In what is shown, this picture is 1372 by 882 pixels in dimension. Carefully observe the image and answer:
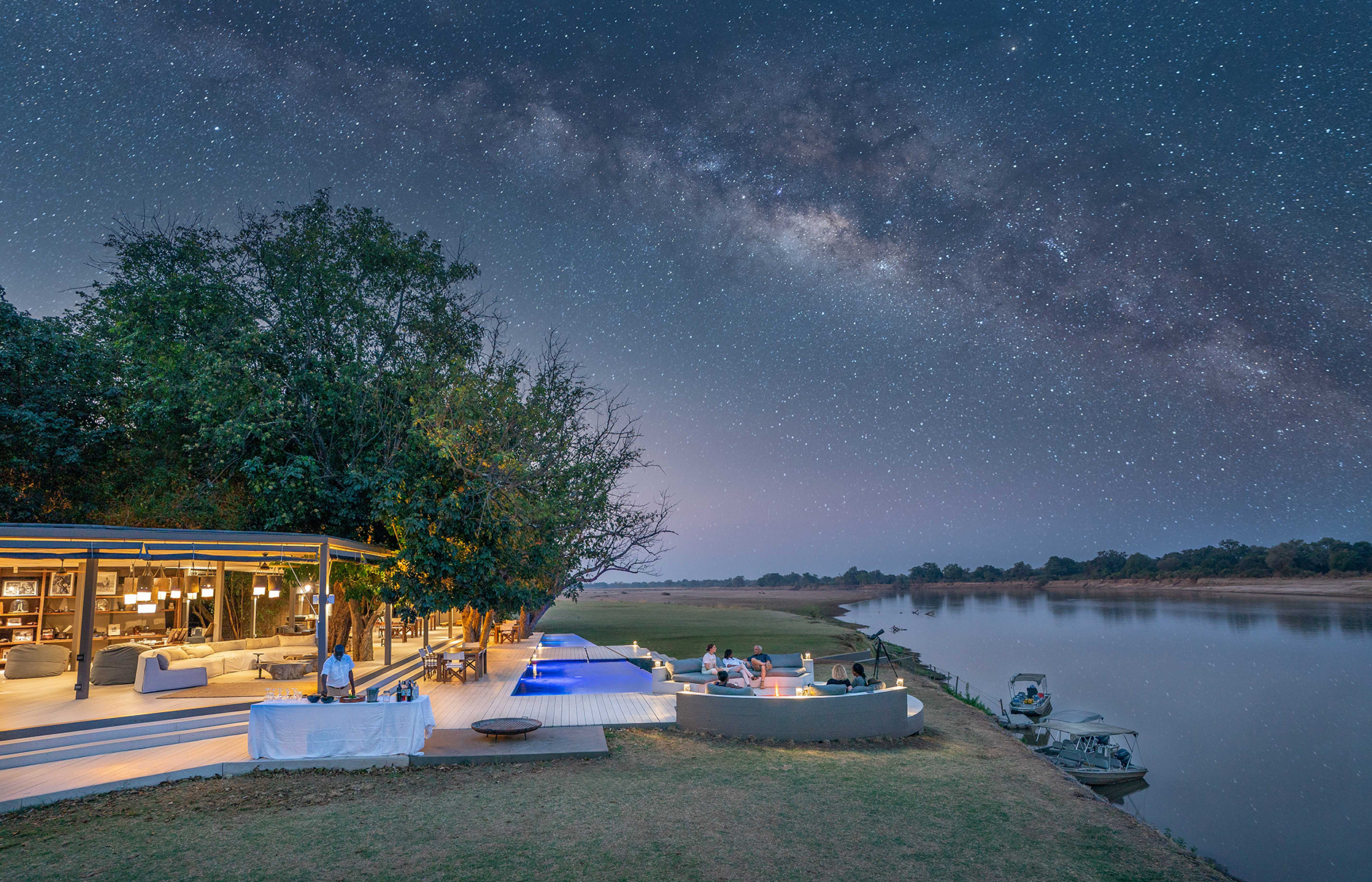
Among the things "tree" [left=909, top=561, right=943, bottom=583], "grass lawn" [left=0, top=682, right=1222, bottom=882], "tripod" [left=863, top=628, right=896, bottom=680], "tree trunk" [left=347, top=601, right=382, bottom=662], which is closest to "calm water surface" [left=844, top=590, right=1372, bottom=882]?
"tripod" [left=863, top=628, right=896, bottom=680]

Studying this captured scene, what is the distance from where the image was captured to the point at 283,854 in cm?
630

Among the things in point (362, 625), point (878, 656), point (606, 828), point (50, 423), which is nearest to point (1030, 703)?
point (878, 656)

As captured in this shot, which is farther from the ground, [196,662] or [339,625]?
[339,625]

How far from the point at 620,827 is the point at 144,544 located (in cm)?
899

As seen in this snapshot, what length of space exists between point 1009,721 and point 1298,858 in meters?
6.70

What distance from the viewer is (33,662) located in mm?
13492

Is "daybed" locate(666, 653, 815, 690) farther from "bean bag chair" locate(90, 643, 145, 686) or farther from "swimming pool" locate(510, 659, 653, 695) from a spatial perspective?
"bean bag chair" locate(90, 643, 145, 686)

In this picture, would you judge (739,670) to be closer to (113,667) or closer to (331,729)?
(331,729)

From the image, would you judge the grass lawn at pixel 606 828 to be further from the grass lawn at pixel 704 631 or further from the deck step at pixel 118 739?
the grass lawn at pixel 704 631

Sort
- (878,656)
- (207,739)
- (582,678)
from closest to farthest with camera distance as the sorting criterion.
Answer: (207,739), (878,656), (582,678)

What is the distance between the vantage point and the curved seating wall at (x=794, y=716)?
37.6 ft

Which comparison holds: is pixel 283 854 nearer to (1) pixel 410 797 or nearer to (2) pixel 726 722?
(1) pixel 410 797

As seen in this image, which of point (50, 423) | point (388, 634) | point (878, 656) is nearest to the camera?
point (878, 656)

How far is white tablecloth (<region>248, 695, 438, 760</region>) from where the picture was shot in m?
8.95
